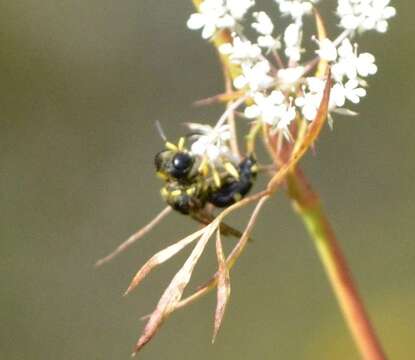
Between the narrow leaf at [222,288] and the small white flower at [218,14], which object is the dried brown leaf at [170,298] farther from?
the small white flower at [218,14]

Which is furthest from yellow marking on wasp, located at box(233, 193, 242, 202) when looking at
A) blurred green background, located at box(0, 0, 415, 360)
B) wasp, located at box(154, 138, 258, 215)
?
blurred green background, located at box(0, 0, 415, 360)

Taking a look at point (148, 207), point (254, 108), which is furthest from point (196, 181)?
point (148, 207)

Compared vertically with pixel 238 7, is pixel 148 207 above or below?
below

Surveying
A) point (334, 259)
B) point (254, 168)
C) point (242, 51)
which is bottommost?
point (334, 259)

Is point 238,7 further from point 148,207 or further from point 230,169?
point 148,207

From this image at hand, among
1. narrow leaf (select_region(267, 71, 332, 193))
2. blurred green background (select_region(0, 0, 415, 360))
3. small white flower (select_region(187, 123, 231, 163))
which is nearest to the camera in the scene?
narrow leaf (select_region(267, 71, 332, 193))

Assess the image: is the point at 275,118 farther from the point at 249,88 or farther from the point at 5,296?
the point at 5,296

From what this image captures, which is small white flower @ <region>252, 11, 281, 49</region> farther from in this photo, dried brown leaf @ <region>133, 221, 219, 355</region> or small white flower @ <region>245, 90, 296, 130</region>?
dried brown leaf @ <region>133, 221, 219, 355</region>
